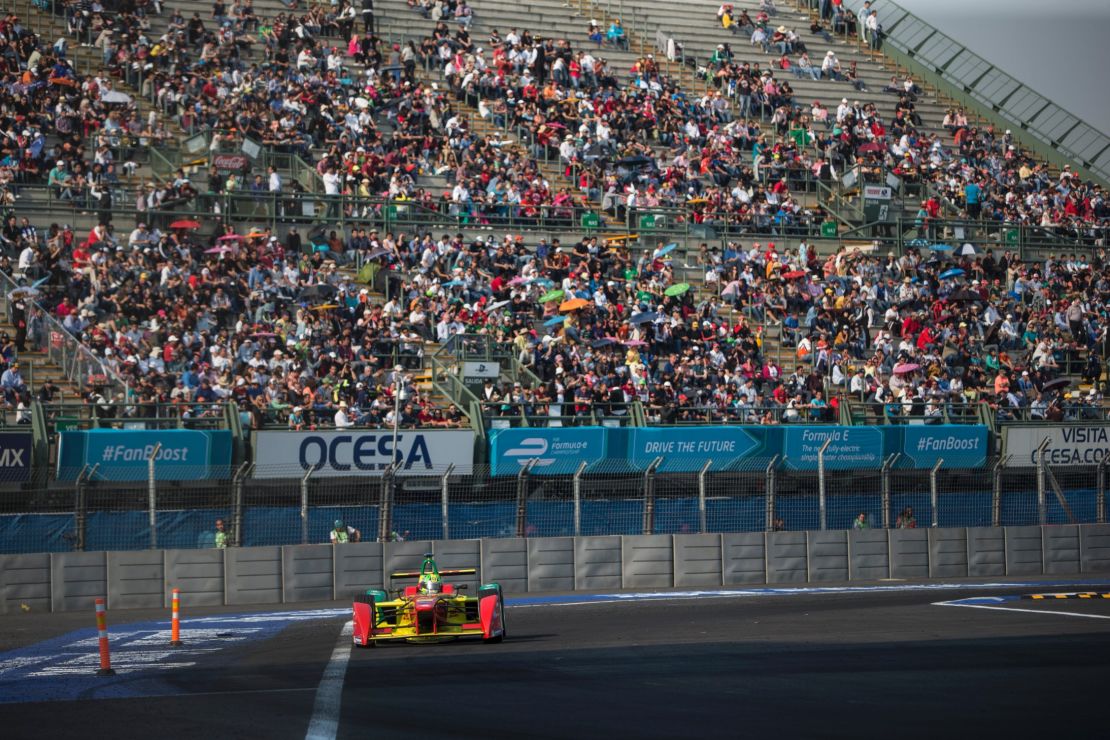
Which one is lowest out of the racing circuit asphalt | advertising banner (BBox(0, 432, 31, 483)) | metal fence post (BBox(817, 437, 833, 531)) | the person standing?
the racing circuit asphalt

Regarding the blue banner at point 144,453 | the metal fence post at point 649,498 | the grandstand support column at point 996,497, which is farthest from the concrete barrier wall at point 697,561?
the blue banner at point 144,453

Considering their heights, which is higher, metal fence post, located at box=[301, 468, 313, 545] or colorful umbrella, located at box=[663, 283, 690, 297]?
colorful umbrella, located at box=[663, 283, 690, 297]

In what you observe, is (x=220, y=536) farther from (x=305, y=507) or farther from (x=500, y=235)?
(x=500, y=235)

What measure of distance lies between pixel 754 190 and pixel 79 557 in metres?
22.5

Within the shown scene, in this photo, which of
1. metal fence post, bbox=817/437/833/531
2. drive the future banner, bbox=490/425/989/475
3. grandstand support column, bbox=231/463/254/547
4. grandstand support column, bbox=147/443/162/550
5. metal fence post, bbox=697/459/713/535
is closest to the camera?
grandstand support column, bbox=147/443/162/550

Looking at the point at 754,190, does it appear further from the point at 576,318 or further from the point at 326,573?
the point at 326,573

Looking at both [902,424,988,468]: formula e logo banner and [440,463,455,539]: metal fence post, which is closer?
[440,463,455,539]: metal fence post

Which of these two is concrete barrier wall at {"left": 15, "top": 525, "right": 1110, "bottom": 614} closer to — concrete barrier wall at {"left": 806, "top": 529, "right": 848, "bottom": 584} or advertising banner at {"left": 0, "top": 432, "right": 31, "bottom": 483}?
concrete barrier wall at {"left": 806, "top": 529, "right": 848, "bottom": 584}

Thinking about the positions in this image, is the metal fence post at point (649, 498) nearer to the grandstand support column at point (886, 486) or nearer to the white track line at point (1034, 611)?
the grandstand support column at point (886, 486)

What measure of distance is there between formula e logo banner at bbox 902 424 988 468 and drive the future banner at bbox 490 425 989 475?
18 millimetres

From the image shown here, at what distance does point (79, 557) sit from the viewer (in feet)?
72.2

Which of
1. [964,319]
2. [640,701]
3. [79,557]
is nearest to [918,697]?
[640,701]

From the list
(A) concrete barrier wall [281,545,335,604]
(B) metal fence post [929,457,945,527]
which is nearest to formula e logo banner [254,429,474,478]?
(A) concrete barrier wall [281,545,335,604]

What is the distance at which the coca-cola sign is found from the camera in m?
32.2
